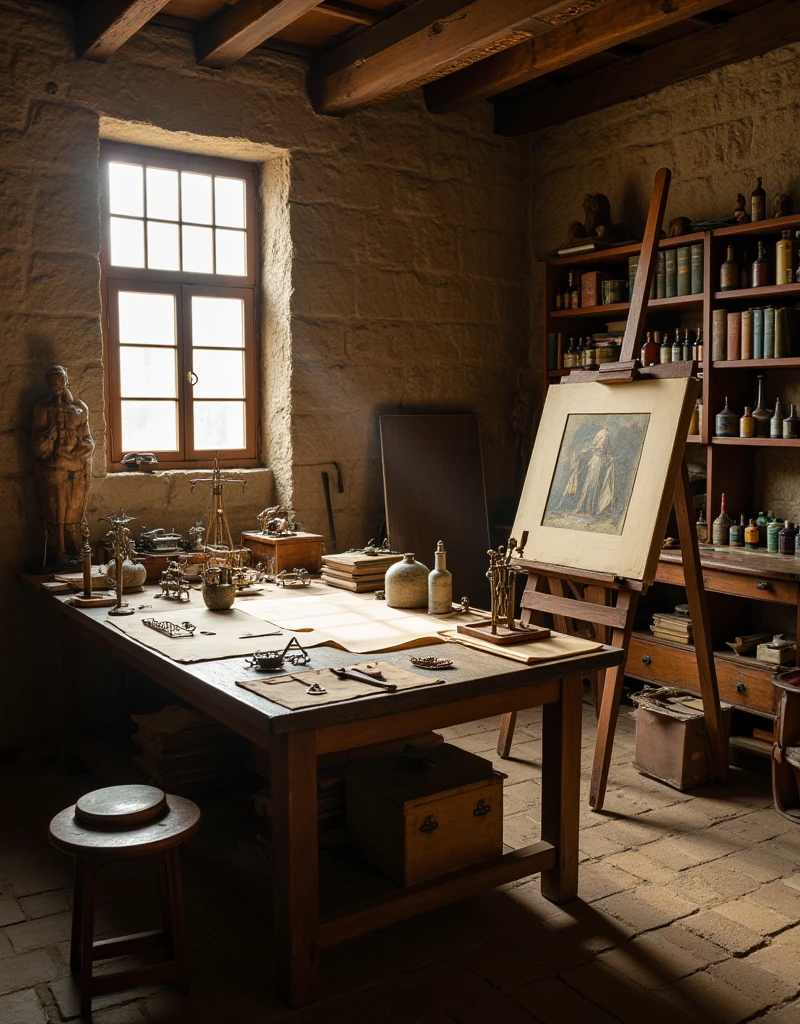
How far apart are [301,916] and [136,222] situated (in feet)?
11.7

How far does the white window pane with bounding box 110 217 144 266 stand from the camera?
469 centimetres

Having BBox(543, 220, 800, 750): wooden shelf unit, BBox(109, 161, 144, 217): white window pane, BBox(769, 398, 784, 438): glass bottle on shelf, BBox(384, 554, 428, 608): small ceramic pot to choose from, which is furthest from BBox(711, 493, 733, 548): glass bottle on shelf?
BBox(109, 161, 144, 217): white window pane

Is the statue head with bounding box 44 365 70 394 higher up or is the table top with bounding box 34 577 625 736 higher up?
the statue head with bounding box 44 365 70 394

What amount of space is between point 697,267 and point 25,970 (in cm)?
416

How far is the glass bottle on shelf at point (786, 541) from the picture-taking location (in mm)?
4453

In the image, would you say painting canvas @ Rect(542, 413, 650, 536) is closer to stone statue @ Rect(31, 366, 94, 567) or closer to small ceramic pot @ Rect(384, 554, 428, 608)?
small ceramic pot @ Rect(384, 554, 428, 608)

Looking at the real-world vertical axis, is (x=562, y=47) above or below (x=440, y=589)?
above

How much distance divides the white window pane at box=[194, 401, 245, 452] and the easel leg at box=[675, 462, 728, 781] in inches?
98.4

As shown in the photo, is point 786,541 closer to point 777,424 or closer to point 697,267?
point 777,424

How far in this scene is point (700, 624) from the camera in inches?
153

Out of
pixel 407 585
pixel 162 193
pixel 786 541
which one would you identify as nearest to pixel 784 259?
pixel 786 541

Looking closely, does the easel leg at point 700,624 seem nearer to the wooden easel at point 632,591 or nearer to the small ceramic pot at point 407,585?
the wooden easel at point 632,591

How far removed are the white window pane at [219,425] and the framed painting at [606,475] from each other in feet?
5.80

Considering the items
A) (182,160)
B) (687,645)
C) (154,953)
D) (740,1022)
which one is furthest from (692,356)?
(154,953)
